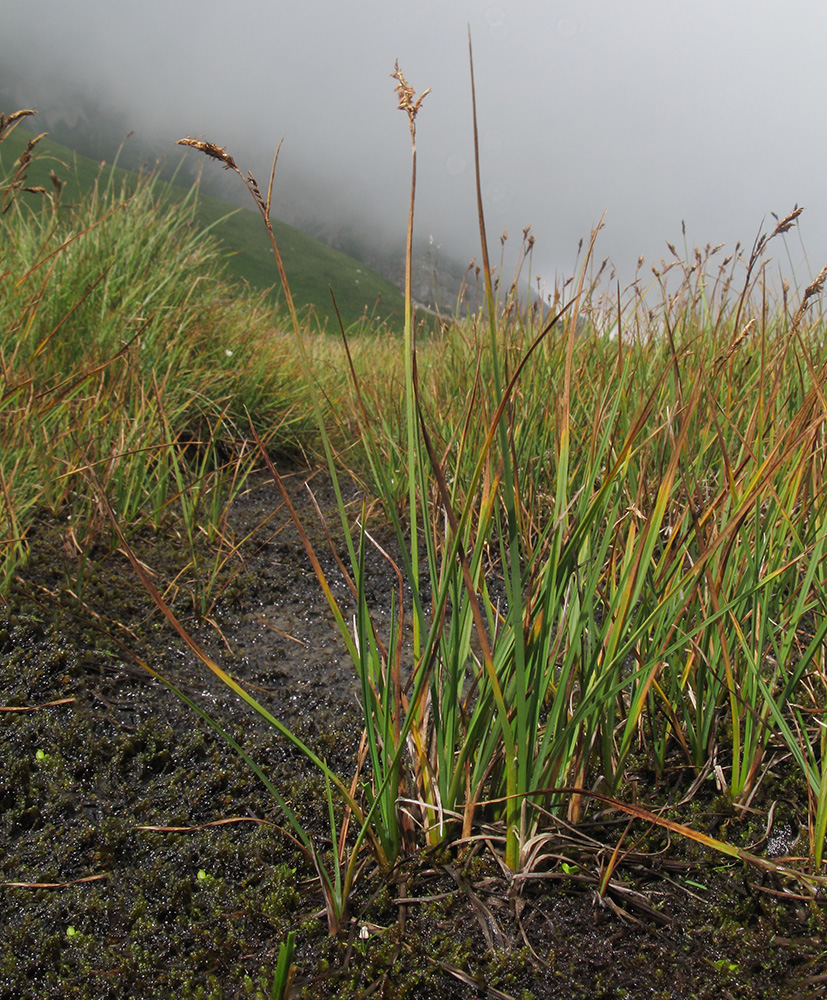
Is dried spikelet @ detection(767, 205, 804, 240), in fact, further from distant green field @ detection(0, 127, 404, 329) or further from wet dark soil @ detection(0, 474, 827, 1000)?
distant green field @ detection(0, 127, 404, 329)

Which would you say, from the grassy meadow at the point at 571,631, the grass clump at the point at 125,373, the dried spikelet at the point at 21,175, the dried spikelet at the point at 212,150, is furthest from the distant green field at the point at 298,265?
the dried spikelet at the point at 212,150

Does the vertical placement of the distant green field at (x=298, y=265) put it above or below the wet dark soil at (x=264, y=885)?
above

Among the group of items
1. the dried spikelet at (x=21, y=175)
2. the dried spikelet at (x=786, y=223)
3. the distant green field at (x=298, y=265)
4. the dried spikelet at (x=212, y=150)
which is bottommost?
the dried spikelet at (x=21, y=175)

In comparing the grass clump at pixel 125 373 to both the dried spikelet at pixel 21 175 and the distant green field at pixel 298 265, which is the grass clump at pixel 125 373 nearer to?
the dried spikelet at pixel 21 175

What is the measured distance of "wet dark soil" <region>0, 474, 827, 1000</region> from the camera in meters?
0.80

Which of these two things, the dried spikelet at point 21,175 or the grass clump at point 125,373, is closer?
the dried spikelet at point 21,175

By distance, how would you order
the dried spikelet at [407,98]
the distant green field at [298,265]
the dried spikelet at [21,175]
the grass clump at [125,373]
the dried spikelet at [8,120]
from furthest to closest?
the distant green field at [298,265]
the grass clump at [125,373]
the dried spikelet at [21,175]
the dried spikelet at [8,120]
the dried spikelet at [407,98]

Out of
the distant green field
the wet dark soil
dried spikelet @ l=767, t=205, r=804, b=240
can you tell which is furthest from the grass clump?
the distant green field

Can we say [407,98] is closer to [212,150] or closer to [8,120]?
[212,150]

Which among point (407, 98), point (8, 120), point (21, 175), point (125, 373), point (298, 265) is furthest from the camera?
point (298, 265)

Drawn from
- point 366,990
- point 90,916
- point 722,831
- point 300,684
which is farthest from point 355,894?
point 300,684

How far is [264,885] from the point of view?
966 millimetres

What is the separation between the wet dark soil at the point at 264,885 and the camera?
2.62 ft

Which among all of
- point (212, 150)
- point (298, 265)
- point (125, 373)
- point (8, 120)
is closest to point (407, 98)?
point (212, 150)
